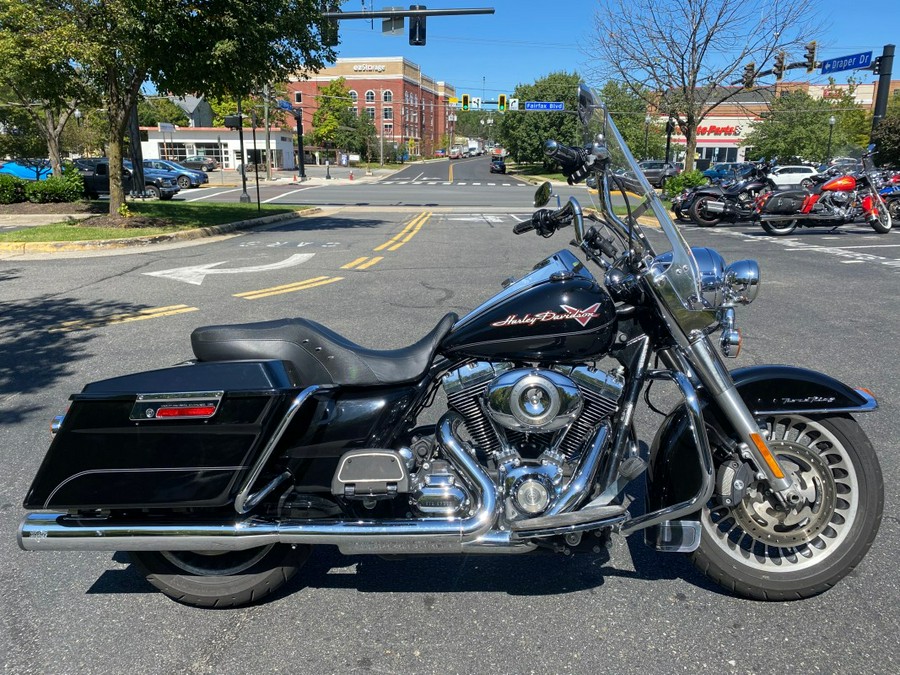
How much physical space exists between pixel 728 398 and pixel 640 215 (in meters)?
0.82

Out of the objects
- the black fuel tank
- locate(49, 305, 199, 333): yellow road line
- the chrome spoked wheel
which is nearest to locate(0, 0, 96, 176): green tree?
locate(49, 305, 199, 333): yellow road line

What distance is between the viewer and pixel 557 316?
236 cm

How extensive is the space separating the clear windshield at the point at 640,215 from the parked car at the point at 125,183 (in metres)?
25.5

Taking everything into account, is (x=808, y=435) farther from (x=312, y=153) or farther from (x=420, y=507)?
(x=312, y=153)

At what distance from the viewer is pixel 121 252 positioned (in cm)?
1216

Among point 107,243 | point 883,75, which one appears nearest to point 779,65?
point 883,75

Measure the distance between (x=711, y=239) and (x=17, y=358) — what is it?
13.1 m

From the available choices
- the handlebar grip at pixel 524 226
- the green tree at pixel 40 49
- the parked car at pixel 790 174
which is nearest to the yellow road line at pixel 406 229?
the green tree at pixel 40 49

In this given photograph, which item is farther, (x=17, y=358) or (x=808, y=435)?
(x=17, y=358)

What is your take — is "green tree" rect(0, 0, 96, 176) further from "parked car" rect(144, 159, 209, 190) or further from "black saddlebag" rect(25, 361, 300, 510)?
"parked car" rect(144, 159, 209, 190)

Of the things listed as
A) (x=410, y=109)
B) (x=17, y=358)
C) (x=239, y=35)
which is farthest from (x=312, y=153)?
(x=17, y=358)

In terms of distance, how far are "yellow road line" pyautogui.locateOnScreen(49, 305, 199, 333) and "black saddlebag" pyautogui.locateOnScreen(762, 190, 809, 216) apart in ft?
40.4

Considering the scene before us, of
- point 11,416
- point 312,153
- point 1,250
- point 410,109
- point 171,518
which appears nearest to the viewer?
point 171,518

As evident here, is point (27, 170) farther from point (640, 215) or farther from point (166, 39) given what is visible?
point (640, 215)
